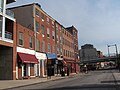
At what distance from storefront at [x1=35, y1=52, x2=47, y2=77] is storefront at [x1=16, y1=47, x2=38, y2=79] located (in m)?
2.12

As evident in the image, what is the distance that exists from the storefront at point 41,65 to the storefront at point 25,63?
212 centimetres

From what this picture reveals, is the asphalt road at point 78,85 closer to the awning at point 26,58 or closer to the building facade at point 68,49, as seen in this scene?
the awning at point 26,58

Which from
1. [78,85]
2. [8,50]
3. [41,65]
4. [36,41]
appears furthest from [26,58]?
[78,85]

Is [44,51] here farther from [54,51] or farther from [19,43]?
[19,43]

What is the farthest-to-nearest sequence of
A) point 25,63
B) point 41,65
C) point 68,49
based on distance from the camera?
point 68,49 → point 41,65 → point 25,63

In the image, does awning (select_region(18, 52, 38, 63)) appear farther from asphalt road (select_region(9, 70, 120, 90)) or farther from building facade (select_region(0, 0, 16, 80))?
asphalt road (select_region(9, 70, 120, 90))

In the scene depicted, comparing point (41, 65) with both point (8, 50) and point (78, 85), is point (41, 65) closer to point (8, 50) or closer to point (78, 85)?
point (8, 50)

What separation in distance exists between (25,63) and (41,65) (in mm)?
8586

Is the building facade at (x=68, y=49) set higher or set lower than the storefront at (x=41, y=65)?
higher

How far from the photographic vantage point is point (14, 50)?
36094mm

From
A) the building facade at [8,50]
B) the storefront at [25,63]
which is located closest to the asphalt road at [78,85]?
the building facade at [8,50]

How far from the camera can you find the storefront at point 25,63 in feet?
121

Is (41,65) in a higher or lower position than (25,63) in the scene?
lower

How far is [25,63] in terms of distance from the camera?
39.6 m
